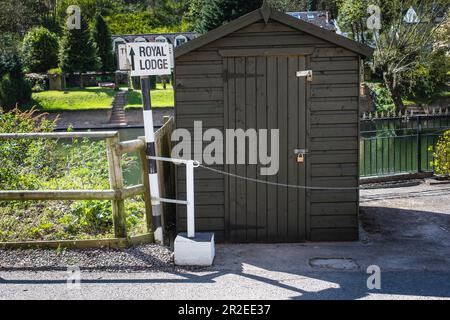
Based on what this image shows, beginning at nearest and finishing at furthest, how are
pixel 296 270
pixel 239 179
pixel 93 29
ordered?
pixel 296 270, pixel 239 179, pixel 93 29

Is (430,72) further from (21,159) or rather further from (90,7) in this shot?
(90,7)

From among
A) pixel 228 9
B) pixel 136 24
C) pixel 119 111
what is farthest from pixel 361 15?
pixel 136 24

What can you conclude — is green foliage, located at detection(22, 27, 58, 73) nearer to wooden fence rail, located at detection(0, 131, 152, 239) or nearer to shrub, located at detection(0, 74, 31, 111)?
shrub, located at detection(0, 74, 31, 111)

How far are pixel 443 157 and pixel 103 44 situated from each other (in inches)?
1659

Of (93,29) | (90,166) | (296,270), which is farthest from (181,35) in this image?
(296,270)

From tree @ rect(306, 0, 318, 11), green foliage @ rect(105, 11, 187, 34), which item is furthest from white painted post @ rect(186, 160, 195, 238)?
tree @ rect(306, 0, 318, 11)

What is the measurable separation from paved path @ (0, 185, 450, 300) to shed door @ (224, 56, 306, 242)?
0.26 m

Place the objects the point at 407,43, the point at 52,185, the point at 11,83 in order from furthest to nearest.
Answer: the point at 11,83 < the point at 407,43 < the point at 52,185

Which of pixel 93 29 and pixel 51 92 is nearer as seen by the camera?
pixel 51 92

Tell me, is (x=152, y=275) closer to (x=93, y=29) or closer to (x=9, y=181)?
(x=9, y=181)

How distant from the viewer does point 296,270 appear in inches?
243

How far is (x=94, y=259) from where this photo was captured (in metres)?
6.34

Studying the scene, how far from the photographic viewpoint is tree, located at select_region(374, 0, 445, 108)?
31562mm
